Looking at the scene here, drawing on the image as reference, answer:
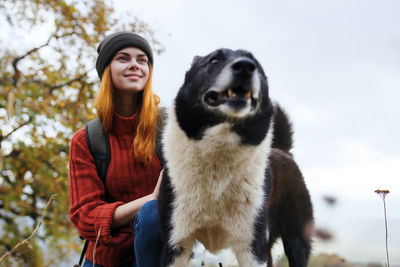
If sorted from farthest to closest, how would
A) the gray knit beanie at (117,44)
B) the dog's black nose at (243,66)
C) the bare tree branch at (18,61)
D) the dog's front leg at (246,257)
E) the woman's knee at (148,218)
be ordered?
the bare tree branch at (18,61) → the gray knit beanie at (117,44) → the woman's knee at (148,218) → the dog's front leg at (246,257) → the dog's black nose at (243,66)

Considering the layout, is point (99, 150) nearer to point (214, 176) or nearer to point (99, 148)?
point (99, 148)

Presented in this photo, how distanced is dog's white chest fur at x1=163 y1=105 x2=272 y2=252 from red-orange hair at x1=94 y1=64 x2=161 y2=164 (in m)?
0.41

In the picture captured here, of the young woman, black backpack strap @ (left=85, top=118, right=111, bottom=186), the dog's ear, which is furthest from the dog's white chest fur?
black backpack strap @ (left=85, top=118, right=111, bottom=186)

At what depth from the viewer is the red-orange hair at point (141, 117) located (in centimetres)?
234

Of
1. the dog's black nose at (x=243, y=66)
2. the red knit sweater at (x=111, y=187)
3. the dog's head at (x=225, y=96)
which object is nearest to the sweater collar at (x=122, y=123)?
the red knit sweater at (x=111, y=187)

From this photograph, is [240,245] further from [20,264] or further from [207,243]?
[20,264]

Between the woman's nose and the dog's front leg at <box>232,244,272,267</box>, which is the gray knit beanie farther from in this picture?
the dog's front leg at <box>232,244,272,267</box>

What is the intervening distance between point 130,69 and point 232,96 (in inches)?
36.8

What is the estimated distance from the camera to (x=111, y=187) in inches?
93.2

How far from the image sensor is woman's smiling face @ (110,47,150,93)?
2.40 metres

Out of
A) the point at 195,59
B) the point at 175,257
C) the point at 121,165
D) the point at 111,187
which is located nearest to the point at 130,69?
the point at 195,59

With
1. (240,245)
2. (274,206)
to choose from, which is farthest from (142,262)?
(274,206)

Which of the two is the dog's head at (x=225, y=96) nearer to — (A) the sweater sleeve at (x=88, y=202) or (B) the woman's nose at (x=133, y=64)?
(B) the woman's nose at (x=133, y=64)

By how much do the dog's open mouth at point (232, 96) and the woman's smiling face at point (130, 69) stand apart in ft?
2.43
